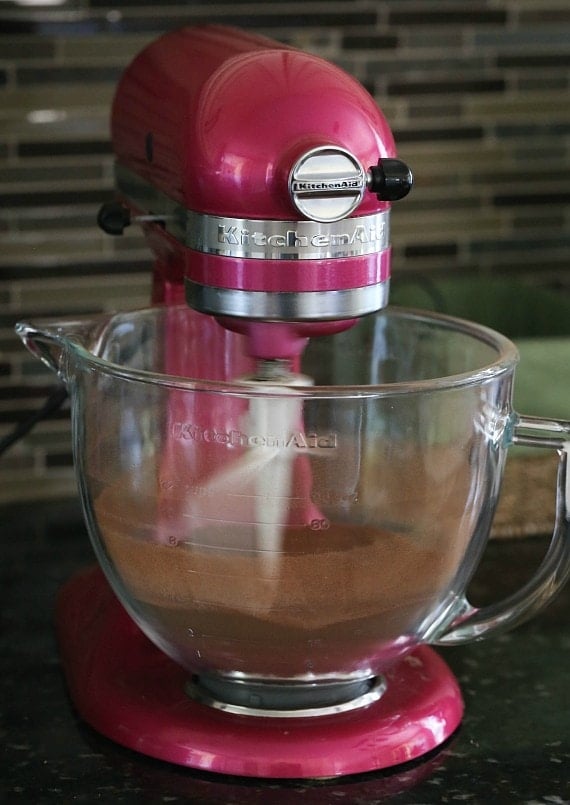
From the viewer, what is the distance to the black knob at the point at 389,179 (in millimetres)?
540

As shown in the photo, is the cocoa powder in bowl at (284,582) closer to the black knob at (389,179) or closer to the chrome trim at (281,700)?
the chrome trim at (281,700)

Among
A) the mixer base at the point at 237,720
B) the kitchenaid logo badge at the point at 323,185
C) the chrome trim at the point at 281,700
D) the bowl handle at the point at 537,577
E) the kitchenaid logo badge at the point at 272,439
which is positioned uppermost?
the kitchenaid logo badge at the point at 323,185

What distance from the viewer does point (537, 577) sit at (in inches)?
25.5

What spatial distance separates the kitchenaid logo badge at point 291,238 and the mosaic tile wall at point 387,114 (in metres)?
0.50

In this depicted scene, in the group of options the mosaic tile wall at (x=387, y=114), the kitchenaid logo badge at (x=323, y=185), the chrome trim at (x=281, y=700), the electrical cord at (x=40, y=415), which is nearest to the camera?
the kitchenaid logo badge at (x=323, y=185)

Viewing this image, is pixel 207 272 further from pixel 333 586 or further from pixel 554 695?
pixel 554 695

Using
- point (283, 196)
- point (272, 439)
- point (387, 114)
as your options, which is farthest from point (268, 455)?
point (387, 114)

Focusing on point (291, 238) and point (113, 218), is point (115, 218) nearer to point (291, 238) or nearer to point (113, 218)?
point (113, 218)

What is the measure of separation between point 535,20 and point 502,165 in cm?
13

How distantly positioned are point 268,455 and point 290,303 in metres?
0.07

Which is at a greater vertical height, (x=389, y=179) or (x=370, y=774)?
(x=389, y=179)

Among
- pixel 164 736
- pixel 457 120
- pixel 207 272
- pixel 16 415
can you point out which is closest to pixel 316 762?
pixel 164 736

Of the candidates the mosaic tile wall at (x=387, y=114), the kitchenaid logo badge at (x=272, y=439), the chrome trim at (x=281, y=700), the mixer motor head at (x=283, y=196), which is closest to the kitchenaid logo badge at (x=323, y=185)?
the mixer motor head at (x=283, y=196)

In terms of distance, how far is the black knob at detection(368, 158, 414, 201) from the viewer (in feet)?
1.77
